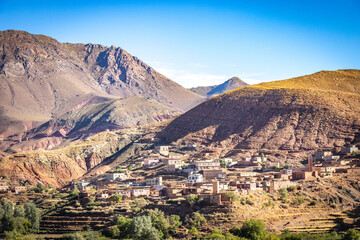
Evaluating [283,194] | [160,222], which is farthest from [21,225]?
[283,194]

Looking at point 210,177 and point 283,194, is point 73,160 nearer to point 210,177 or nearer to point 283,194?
point 210,177

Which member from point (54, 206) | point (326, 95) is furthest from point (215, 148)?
point (54, 206)

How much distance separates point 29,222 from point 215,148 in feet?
154

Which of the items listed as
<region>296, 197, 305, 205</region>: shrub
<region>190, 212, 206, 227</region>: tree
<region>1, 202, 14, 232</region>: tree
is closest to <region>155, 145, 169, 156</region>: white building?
<region>1, 202, 14, 232</region>: tree

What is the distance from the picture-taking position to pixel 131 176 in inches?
4250

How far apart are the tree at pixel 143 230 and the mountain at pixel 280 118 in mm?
47836

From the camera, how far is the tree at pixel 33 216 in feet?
280

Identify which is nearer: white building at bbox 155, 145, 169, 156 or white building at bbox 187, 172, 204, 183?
white building at bbox 187, 172, 204, 183

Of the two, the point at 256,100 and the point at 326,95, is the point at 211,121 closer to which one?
the point at 256,100

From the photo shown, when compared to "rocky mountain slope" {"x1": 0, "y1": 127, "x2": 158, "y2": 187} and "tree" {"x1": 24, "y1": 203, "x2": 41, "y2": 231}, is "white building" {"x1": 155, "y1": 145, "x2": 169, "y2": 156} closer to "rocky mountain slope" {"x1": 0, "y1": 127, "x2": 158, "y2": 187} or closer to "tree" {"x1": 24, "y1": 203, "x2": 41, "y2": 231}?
"rocky mountain slope" {"x1": 0, "y1": 127, "x2": 158, "y2": 187}

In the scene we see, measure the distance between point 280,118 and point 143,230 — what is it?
6263 centimetres

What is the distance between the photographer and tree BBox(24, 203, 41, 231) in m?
85.4

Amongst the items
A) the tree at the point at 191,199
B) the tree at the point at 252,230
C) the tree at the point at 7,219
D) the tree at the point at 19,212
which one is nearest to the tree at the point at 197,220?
the tree at the point at 191,199

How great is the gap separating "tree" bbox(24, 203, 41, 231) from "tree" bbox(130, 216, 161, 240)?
18.6 m
